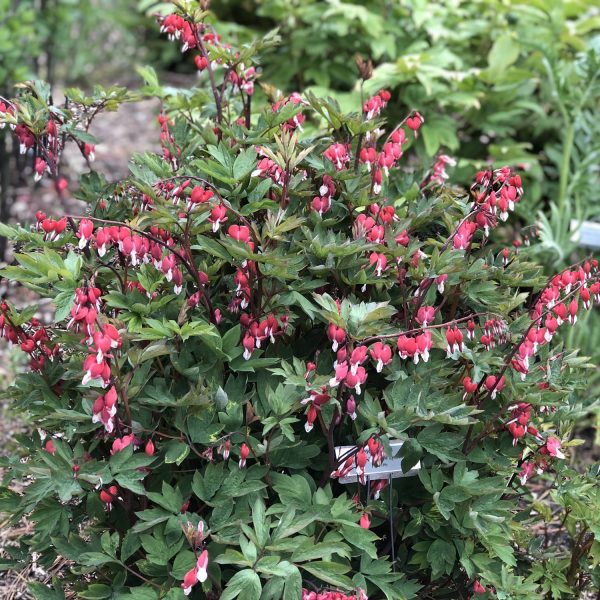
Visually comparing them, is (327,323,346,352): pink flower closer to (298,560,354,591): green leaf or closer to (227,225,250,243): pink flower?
(227,225,250,243): pink flower

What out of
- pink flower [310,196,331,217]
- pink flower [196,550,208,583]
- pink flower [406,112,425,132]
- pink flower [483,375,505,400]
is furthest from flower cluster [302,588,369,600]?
pink flower [406,112,425,132]

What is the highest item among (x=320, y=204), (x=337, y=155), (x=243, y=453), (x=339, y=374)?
(x=337, y=155)

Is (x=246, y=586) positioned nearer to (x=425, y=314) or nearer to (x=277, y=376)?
(x=277, y=376)

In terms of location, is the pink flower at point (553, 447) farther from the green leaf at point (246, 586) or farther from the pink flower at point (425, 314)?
the green leaf at point (246, 586)

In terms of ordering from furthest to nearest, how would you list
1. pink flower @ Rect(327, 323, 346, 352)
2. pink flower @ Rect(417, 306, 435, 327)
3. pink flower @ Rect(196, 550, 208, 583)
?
1. pink flower @ Rect(417, 306, 435, 327)
2. pink flower @ Rect(327, 323, 346, 352)
3. pink flower @ Rect(196, 550, 208, 583)

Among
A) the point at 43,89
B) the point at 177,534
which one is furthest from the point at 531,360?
the point at 43,89

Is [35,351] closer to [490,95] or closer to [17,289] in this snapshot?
[17,289]

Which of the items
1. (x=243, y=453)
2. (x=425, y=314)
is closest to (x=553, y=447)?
(x=425, y=314)

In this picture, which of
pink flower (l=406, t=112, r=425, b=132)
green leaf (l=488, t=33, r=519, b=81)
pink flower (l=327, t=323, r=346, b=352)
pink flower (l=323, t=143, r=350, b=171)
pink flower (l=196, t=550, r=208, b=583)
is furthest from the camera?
green leaf (l=488, t=33, r=519, b=81)

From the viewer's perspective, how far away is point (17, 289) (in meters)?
4.24

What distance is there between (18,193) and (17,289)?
36.2 inches

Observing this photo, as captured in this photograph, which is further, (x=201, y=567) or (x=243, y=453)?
(x=243, y=453)

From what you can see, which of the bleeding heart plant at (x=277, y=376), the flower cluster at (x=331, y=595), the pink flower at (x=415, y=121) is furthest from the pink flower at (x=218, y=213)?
the flower cluster at (x=331, y=595)

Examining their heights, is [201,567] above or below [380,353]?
below
